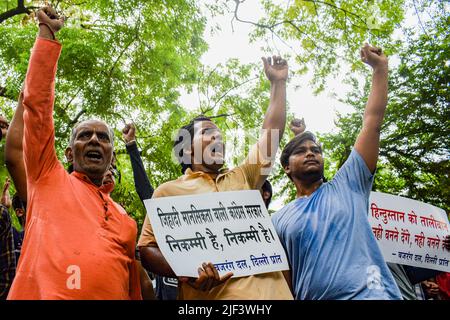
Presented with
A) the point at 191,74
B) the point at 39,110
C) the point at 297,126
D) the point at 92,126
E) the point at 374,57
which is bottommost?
the point at 39,110

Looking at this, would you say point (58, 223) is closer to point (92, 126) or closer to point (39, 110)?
point (39, 110)

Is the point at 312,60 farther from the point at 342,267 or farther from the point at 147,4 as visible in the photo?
the point at 342,267

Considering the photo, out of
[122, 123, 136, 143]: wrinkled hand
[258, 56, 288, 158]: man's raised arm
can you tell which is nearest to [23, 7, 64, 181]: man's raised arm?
[258, 56, 288, 158]: man's raised arm

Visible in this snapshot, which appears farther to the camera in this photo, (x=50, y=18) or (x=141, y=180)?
(x=141, y=180)

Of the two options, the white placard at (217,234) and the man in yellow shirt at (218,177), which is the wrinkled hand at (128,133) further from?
the white placard at (217,234)

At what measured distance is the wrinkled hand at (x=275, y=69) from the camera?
275cm

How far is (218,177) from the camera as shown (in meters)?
2.48

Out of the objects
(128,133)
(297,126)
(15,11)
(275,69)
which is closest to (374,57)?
(275,69)

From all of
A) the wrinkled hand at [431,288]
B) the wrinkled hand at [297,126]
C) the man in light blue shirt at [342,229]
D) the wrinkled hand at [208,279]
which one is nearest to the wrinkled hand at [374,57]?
the man in light blue shirt at [342,229]

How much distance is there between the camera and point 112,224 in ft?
6.84

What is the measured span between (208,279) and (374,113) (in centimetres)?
131

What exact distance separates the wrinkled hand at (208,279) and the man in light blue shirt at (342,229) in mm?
473
